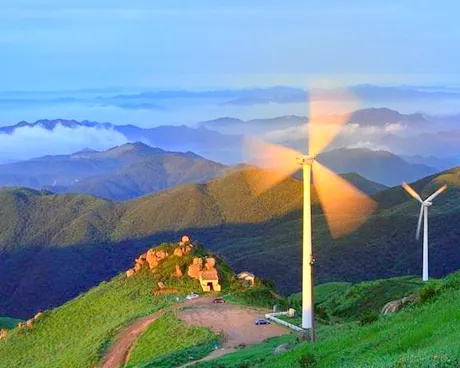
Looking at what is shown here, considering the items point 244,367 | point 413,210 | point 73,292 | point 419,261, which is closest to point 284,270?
point 419,261

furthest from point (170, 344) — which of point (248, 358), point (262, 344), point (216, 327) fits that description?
point (248, 358)

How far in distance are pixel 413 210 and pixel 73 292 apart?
82509mm

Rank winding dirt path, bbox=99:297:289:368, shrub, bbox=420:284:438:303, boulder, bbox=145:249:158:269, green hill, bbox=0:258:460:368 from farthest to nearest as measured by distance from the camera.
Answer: boulder, bbox=145:249:158:269
winding dirt path, bbox=99:297:289:368
shrub, bbox=420:284:438:303
green hill, bbox=0:258:460:368

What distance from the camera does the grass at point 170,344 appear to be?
40.7 metres

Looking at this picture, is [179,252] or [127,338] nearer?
[127,338]

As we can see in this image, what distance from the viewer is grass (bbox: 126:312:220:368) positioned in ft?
134

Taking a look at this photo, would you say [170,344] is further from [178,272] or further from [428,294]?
[178,272]

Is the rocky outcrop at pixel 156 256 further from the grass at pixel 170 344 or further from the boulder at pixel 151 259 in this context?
the grass at pixel 170 344

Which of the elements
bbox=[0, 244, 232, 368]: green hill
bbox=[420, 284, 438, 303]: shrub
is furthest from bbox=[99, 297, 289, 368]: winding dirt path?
bbox=[420, 284, 438, 303]: shrub

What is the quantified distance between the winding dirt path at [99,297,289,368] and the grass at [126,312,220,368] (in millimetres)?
745

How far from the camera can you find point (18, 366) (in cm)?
6000

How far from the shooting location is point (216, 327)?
160 feet

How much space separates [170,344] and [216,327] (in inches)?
132

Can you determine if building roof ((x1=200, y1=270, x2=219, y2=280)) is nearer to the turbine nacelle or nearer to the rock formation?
the rock formation
